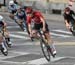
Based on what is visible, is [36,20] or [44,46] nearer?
[44,46]

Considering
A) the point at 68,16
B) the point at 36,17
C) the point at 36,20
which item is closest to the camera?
→ the point at 36,17

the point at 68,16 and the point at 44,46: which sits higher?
the point at 44,46

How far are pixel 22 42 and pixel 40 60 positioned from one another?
585 centimetres

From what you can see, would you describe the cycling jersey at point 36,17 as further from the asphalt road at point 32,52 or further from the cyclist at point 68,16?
the cyclist at point 68,16

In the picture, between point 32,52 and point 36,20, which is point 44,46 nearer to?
point 36,20

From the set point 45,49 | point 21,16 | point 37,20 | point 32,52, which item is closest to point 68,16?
point 21,16

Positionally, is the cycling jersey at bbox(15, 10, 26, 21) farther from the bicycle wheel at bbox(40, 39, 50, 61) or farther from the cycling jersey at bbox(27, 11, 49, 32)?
the bicycle wheel at bbox(40, 39, 50, 61)

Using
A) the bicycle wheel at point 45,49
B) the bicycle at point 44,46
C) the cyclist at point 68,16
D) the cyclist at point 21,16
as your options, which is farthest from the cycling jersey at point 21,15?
the bicycle wheel at point 45,49

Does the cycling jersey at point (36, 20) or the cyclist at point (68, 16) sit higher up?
the cycling jersey at point (36, 20)

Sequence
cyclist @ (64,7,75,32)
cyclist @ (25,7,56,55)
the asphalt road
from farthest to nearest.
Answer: cyclist @ (64,7,75,32), cyclist @ (25,7,56,55), the asphalt road

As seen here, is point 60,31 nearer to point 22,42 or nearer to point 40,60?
point 22,42

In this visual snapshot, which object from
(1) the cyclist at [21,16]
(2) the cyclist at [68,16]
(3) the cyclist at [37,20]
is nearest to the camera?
(3) the cyclist at [37,20]

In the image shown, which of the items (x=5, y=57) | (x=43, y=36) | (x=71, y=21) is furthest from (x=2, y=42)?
(x=71, y=21)

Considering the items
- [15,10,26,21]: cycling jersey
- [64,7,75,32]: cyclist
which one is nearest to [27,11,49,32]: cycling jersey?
[64,7,75,32]: cyclist
